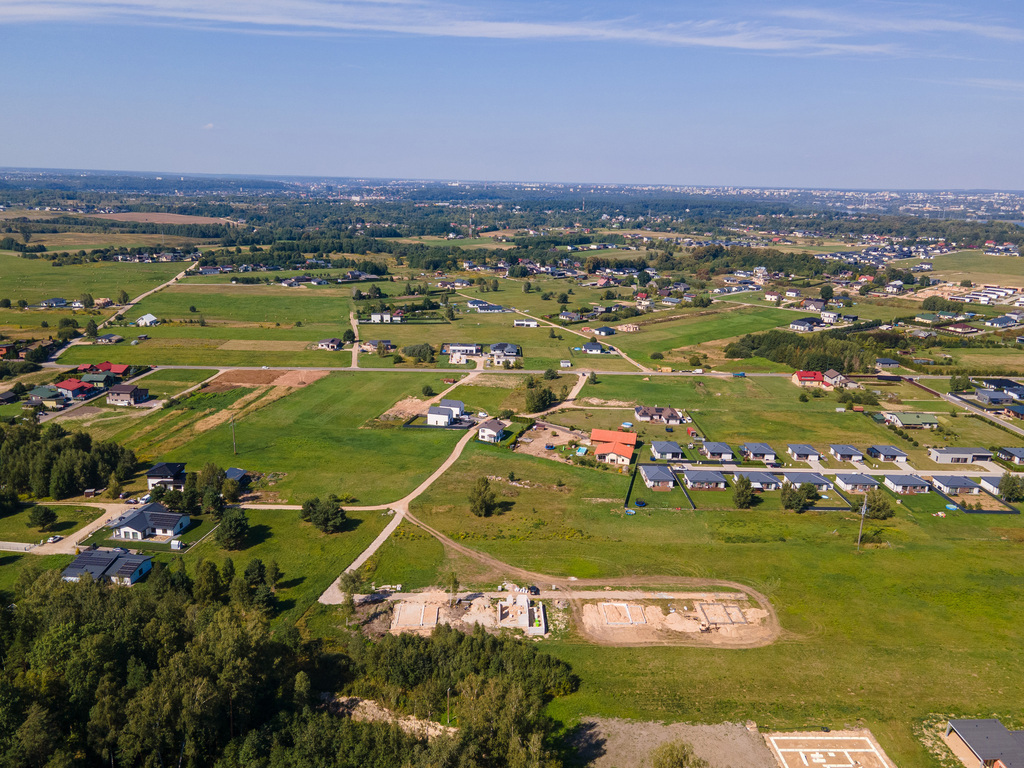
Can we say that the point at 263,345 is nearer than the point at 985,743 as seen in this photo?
No

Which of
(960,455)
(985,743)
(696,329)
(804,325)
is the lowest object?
(985,743)

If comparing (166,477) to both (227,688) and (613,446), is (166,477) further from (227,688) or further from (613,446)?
(613,446)

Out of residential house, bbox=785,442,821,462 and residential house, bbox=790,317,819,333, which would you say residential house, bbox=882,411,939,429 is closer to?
residential house, bbox=785,442,821,462

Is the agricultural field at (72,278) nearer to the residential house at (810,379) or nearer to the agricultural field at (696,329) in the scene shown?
the agricultural field at (696,329)

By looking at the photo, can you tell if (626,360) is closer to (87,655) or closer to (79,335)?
(87,655)

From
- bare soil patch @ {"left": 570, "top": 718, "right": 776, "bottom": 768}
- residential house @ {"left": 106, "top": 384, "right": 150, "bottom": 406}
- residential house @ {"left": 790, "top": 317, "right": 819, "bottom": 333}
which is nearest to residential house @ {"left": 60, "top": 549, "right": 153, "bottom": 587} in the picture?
bare soil patch @ {"left": 570, "top": 718, "right": 776, "bottom": 768}

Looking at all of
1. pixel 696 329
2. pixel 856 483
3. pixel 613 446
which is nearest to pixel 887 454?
pixel 856 483
